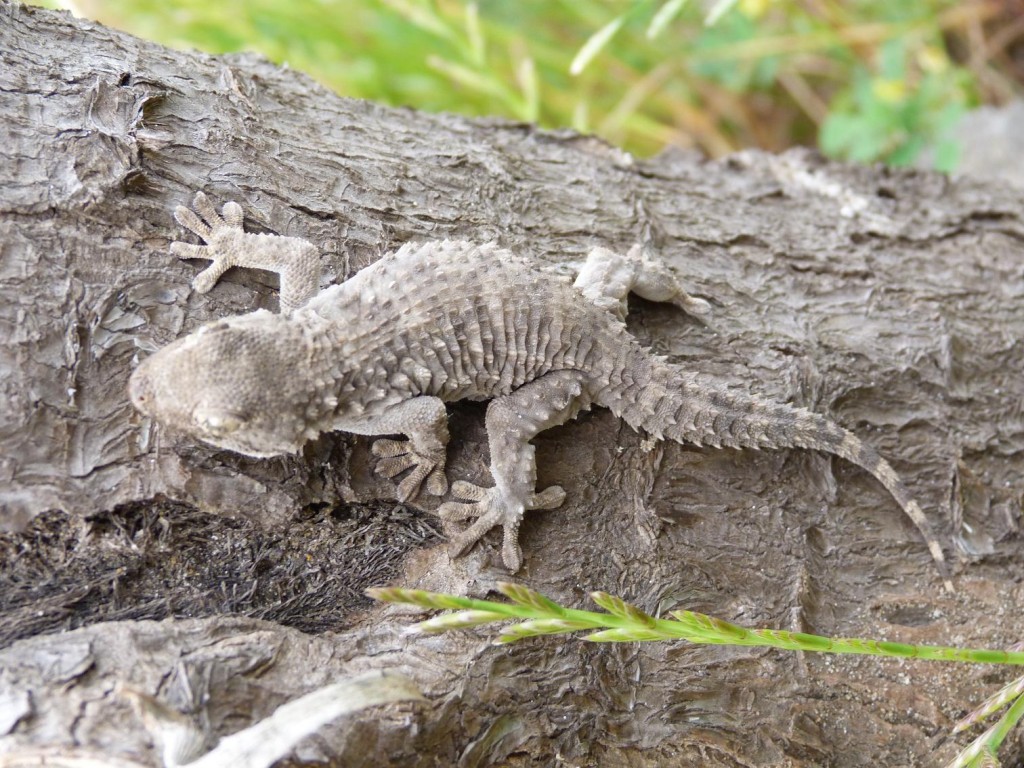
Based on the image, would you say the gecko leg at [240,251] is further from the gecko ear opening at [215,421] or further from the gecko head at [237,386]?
the gecko ear opening at [215,421]

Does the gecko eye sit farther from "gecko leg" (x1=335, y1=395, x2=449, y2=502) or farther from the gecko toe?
the gecko toe

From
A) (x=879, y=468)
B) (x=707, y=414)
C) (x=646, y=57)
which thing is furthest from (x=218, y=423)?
(x=646, y=57)

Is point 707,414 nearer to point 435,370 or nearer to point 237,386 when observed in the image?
point 435,370

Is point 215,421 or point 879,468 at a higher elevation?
point 215,421

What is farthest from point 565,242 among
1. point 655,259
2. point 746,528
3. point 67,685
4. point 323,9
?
point 323,9

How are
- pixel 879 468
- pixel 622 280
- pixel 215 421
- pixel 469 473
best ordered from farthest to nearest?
pixel 879 468, pixel 622 280, pixel 469 473, pixel 215 421

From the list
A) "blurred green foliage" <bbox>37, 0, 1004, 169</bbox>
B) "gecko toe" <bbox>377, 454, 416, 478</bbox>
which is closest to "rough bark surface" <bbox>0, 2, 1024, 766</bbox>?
"gecko toe" <bbox>377, 454, 416, 478</bbox>

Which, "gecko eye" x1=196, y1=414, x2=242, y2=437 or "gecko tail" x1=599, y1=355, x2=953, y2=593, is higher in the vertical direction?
"gecko tail" x1=599, y1=355, x2=953, y2=593

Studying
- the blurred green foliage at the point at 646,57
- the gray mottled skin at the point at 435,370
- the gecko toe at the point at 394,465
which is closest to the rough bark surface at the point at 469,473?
the gecko toe at the point at 394,465
